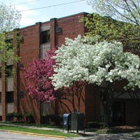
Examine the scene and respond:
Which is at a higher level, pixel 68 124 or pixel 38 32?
pixel 38 32

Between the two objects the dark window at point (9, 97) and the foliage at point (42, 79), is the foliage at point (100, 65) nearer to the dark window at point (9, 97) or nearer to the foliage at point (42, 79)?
the foliage at point (42, 79)

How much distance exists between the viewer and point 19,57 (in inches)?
1393

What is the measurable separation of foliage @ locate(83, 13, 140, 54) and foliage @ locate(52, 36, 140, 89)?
1.94ft

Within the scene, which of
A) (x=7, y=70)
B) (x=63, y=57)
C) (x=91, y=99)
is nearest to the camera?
(x=63, y=57)

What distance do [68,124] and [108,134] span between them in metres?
2.83

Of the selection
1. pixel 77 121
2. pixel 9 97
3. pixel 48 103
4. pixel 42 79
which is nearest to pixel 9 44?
pixel 9 97

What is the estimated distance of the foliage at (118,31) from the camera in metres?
23.5

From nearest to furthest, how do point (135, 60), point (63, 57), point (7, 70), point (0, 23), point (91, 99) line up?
1. point (135, 60)
2. point (63, 57)
3. point (91, 99)
4. point (0, 23)
5. point (7, 70)

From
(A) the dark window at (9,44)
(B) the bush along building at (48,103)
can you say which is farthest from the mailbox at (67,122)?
(A) the dark window at (9,44)

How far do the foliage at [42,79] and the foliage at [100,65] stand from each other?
3.50 metres

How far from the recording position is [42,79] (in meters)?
28.8

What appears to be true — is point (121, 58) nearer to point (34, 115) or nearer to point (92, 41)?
point (92, 41)

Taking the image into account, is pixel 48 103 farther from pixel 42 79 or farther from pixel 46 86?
pixel 46 86

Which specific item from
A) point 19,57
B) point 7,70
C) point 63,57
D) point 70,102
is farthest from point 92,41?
point 7,70
